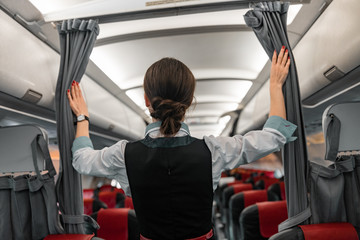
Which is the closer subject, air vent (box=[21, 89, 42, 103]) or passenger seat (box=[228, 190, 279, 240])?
air vent (box=[21, 89, 42, 103])

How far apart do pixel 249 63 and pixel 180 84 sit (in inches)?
114

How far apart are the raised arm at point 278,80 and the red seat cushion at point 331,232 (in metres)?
0.78

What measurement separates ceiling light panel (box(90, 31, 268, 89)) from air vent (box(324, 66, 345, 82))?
1063 millimetres

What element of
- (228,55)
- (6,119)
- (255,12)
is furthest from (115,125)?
(255,12)

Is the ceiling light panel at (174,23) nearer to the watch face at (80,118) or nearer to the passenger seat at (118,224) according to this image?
the watch face at (80,118)

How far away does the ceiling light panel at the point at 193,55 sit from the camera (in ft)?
10.2

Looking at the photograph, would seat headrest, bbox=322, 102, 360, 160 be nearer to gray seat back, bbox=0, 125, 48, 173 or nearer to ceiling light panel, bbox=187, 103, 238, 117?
gray seat back, bbox=0, 125, 48, 173

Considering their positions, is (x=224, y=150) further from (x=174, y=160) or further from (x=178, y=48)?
(x=178, y=48)

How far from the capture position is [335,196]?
1686 millimetres

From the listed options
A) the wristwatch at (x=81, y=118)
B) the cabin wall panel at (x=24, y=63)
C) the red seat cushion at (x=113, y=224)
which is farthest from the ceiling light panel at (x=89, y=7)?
the red seat cushion at (x=113, y=224)

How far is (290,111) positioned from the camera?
1764 mm

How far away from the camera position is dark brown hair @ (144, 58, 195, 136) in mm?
1231

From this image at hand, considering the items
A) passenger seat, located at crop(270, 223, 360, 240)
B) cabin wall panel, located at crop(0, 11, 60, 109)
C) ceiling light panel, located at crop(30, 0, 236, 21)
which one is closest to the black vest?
passenger seat, located at crop(270, 223, 360, 240)

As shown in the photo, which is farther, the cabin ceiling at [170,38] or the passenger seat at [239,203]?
the passenger seat at [239,203]
